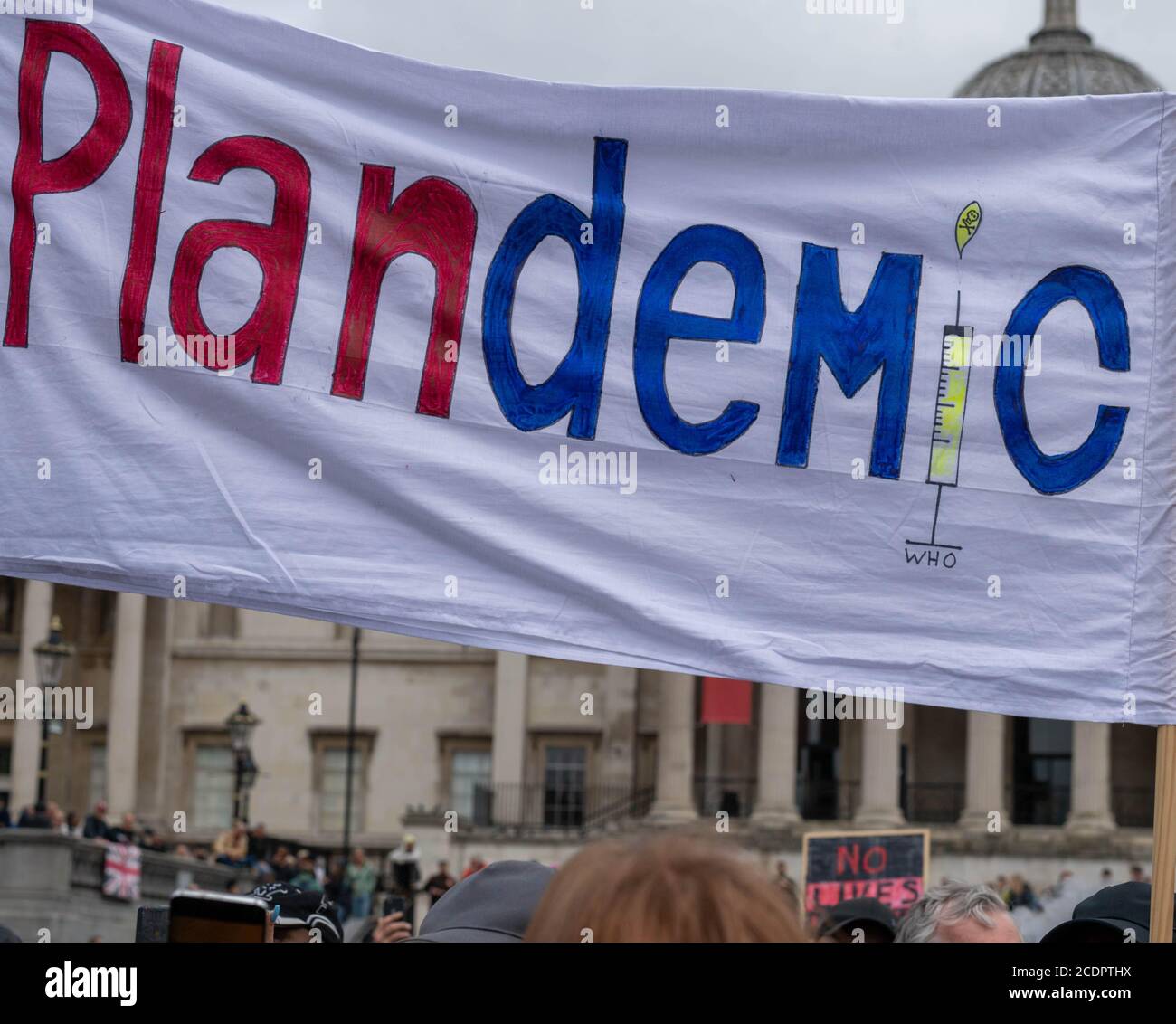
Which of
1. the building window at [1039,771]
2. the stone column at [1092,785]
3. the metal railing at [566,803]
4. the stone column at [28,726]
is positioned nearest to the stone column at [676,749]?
the metal railing at [566,803]

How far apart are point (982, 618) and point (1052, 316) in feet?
3.06

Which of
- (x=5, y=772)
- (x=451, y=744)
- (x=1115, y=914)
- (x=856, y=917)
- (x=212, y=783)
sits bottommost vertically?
(x=212, y=783)

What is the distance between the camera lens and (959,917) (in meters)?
5.58

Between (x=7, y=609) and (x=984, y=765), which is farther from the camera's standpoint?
(x=7, y=609)

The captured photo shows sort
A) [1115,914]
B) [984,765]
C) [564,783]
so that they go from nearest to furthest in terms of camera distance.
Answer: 1. [1115,914]
2. [984,765]
3. [564,783]

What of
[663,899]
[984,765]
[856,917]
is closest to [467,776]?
[984,765]

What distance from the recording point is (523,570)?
248 inches

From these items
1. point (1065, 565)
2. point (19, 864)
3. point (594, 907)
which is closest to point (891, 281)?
point (1065, 565)

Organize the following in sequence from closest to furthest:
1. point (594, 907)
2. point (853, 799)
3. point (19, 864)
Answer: point (594, 907), point (19, 864), point (853, 799)

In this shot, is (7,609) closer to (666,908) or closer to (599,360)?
(599,360)

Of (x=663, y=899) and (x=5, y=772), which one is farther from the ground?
(x=663, y=899)

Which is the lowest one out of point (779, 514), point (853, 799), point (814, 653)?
point (853, 799)

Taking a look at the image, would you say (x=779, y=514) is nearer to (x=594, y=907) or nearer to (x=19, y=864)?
(x=594, y=907)

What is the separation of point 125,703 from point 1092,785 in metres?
29.9
